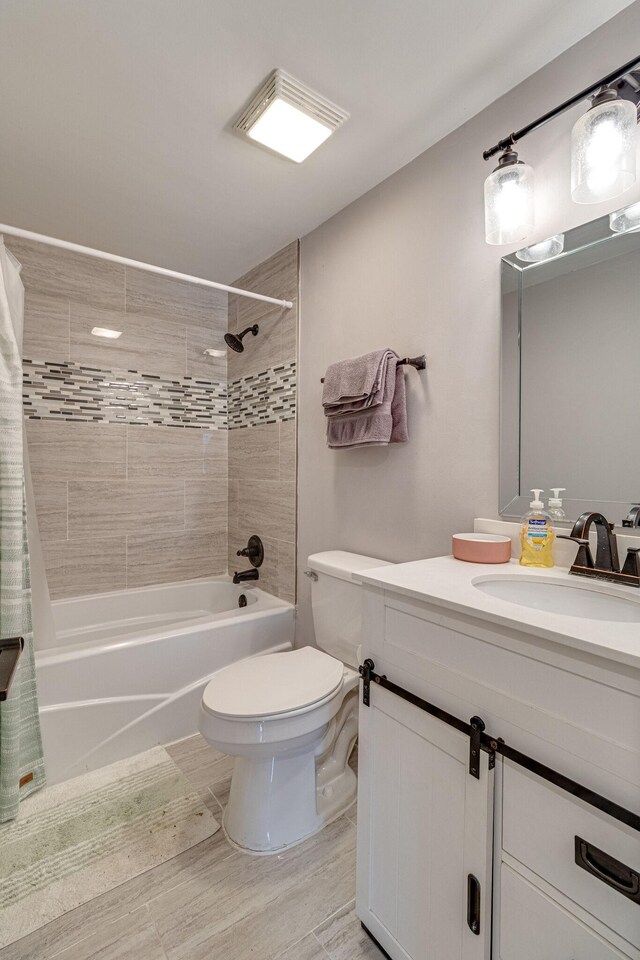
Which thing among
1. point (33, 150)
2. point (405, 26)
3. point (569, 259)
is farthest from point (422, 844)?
point (33, 150)

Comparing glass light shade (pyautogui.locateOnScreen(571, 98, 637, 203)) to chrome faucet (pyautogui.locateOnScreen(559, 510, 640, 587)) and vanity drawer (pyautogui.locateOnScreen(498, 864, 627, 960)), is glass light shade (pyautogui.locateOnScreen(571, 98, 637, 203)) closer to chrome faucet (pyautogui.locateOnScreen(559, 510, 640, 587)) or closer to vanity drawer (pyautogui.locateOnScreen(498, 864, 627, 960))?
chrome faucet (pyautogui.locateOnScreen(559, 510, 640, 587))

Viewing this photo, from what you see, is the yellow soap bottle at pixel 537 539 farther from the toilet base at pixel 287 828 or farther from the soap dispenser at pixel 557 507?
the toilet base at pixel 287 828

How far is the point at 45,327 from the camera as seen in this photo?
2.32 metres

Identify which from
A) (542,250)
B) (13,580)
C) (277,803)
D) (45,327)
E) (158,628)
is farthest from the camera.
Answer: (45,327)

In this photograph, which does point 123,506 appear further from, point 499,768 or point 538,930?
point 538,930

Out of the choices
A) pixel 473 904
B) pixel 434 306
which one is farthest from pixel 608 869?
pixel 434 306

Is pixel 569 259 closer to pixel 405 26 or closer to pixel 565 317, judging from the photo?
pixel 565 317

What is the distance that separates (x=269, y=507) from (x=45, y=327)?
4.83ft

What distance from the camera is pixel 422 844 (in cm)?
93

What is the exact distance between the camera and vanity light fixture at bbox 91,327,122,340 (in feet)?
8.05

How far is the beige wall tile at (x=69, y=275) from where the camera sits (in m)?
2.27

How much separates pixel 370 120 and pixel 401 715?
1764 mm

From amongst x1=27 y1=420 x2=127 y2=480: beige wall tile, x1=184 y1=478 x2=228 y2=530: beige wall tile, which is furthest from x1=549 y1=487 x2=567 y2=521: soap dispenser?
x1=27 y1=420 x2=127 y2=480: beige wall tile

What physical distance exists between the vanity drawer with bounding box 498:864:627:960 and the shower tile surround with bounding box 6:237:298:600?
5.26 feet
